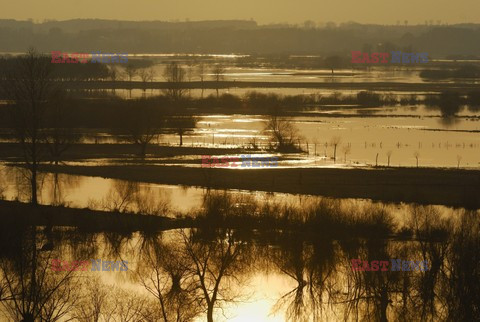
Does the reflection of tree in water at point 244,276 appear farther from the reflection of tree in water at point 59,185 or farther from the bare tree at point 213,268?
the reflection of tree in water at point 59,185

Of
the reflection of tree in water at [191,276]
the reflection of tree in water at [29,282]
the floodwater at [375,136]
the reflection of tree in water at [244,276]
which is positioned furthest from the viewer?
the floodwater at [375,136]

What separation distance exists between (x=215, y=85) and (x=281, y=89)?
7.98 m

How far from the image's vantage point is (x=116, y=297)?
17.8 metres

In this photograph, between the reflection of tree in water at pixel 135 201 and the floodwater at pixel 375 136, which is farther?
the floodwater at pixel 375 136

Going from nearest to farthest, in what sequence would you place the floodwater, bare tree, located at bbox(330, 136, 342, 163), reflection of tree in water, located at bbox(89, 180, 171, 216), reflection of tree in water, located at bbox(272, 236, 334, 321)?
1. reflection of tree in water, located at bbox(272, 236, 334, 321)
2. reflection of tree in water, located at bbox(89, 180, 171, 216)
3. the floodwater
4. bare tree, located at bbox(330, 136, 342, 163)

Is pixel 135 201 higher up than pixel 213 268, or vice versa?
pixel 213 268

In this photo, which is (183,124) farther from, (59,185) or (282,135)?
(59,185)

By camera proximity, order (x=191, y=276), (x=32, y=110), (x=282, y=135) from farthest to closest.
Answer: (x=282, y=135) < (x=32, y=110) < (x=191, y=276)

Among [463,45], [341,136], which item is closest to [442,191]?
[341,136]

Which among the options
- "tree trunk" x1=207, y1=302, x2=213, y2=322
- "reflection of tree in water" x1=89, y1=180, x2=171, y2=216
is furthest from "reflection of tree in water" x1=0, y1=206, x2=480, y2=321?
"reflection of tree in water" x1=89, y1=180, x2=171, y2=216

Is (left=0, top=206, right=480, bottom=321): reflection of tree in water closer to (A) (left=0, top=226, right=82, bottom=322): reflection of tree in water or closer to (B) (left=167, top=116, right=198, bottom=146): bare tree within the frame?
(A) (left=0, top=226, right=82, bottom=322): reflection of tree in water

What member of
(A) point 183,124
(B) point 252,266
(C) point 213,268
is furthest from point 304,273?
(A) point 183,124

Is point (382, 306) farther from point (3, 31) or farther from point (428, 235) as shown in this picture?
point (3, 31)

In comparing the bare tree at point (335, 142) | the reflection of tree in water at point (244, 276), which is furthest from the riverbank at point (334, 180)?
the reflection of tree in water at point (244, 276)
